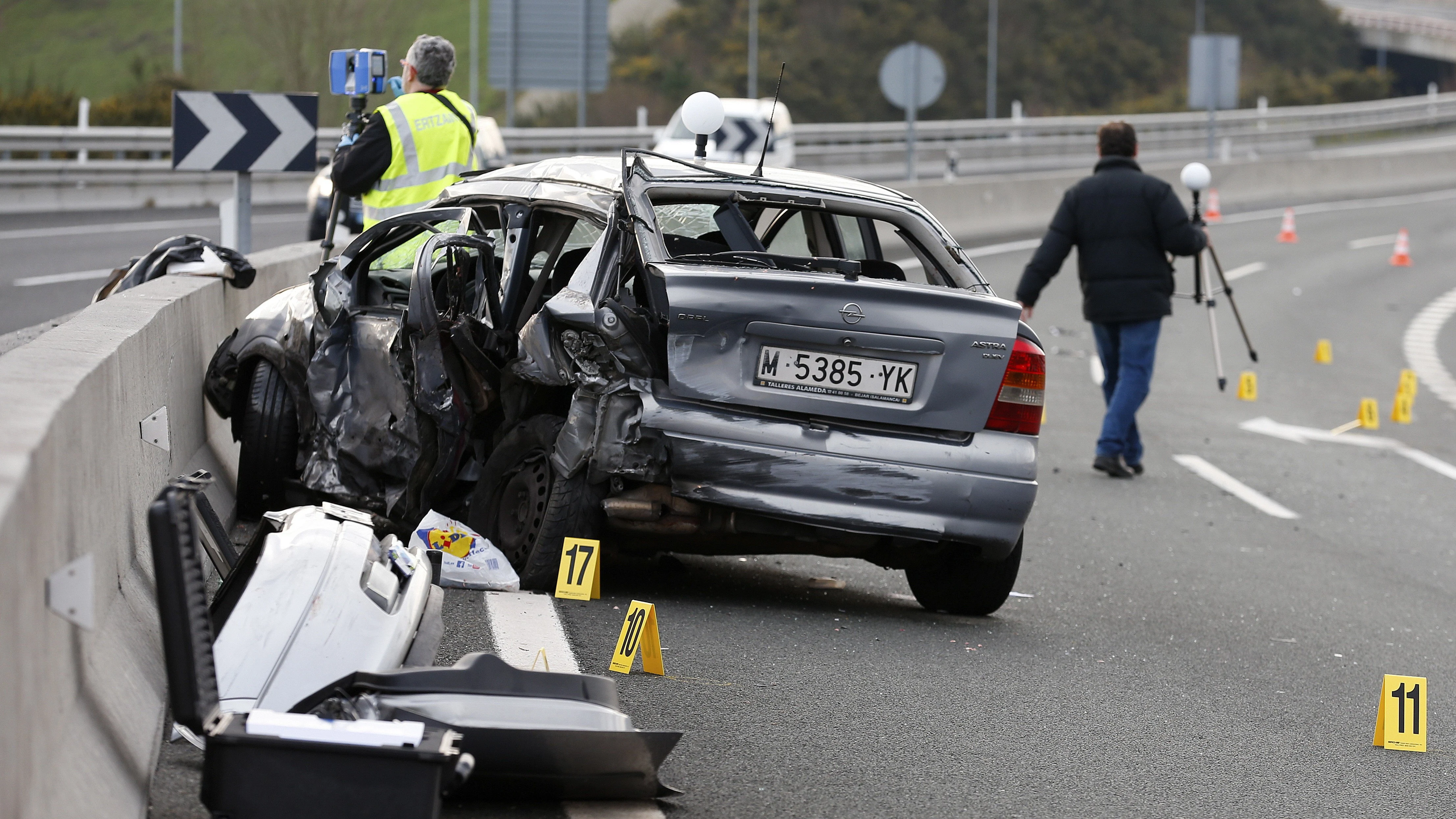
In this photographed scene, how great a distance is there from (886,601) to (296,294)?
9.24 feet

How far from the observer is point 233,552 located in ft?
17.2

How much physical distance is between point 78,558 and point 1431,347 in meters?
18.7

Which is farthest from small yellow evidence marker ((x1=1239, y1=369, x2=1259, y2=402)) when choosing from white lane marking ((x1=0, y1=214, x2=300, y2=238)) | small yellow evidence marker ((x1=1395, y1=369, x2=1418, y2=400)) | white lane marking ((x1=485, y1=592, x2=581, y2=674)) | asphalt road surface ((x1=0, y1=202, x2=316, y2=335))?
white lane marking ((x1=0, y1=214, x2=300, y2=238))

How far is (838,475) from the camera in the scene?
6.27 m

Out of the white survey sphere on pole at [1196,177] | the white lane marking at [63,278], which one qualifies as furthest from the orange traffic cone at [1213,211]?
the white lane marking at [63,278]

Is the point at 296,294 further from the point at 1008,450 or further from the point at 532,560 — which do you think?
the point at 1008,450

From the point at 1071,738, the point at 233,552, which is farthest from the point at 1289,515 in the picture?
the point at 233,552

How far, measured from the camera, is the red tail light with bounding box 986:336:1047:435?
6473mm

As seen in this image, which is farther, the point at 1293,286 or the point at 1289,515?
the point at 1293,286

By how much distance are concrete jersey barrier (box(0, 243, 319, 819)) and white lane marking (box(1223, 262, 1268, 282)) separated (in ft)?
68.1

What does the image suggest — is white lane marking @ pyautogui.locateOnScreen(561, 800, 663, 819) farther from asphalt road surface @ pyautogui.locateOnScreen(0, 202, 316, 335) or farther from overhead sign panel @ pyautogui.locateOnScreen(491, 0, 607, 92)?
overhead sign panel @ pyautogui.locateOnScreen(491, 0, 607, 92)

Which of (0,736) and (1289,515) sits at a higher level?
(0,736)

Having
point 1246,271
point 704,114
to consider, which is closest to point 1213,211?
point 1246,271

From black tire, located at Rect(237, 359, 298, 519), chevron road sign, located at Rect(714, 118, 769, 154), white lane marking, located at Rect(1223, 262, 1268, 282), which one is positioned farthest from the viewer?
chevron road sign, located at Rect(714, 118, 769, 154)
